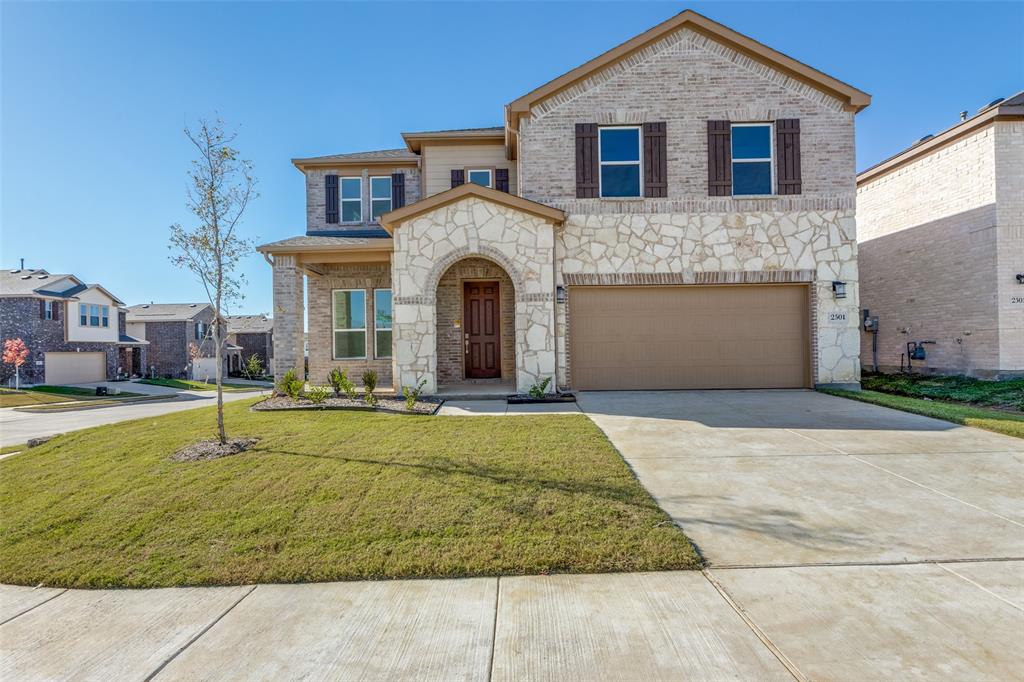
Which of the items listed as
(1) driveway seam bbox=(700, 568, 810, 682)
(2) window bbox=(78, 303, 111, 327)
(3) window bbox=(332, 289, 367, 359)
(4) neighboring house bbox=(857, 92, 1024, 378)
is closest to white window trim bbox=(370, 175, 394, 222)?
(3) window bbox=(332, 289, 367, 359)

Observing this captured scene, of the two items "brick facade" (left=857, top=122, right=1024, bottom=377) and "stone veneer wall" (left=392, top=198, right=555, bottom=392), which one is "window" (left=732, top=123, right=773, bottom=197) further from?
"brick facade" (left=857, top=122, right=1024, bottom=377)

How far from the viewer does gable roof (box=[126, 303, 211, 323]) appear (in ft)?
132

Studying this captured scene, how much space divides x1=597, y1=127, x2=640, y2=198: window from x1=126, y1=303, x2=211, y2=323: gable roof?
39316 mm

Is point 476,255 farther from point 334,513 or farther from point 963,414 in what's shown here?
point 963,414

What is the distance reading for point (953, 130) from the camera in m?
12.2

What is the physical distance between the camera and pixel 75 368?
101 feet

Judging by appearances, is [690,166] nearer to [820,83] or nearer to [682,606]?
[820,83]

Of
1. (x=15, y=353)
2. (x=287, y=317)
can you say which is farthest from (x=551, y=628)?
(x=15, y=353)

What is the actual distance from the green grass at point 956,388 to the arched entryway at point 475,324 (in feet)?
29.4

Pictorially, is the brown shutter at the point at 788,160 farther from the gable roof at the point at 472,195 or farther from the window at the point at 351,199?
the window at the point at 351,199

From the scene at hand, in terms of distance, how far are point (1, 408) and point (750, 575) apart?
25636mm

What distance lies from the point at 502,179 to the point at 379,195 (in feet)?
12.2

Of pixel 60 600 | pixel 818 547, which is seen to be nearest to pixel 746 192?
pixel 818 547

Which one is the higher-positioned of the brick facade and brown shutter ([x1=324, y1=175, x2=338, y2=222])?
brown shutter ([x1=324, y1=175, x2=338, y2=222])
